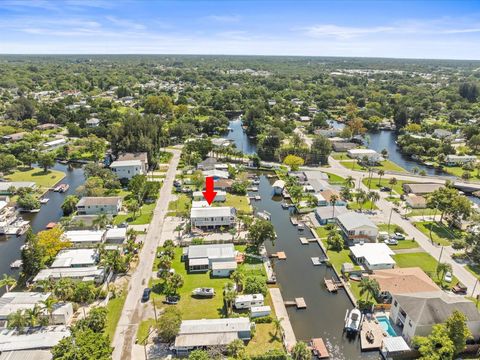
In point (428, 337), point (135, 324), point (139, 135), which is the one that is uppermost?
point (139, 135)

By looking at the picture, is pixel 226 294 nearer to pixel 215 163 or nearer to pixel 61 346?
pixel 61 346

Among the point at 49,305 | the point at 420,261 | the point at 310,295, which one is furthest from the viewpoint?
the point at 420,261

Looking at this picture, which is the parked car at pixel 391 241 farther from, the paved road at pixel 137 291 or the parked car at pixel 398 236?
the paved road at pixel 137 291

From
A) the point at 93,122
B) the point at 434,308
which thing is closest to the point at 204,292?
the point at 434,308

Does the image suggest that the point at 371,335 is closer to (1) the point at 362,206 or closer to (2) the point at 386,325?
(2) the point at 386,325

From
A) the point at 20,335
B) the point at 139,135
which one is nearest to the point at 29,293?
the point at 20,335

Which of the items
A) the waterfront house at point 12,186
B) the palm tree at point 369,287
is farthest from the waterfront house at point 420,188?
the waterfront house at point 12,186

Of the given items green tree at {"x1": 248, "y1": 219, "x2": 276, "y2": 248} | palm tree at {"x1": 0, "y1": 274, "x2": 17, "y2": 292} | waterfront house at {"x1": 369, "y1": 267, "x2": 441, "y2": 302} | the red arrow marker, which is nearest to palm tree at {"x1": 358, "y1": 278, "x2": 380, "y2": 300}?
waterfront house at {"x1": 369, "y1": 267, "x2": 441, "y2": 302}
